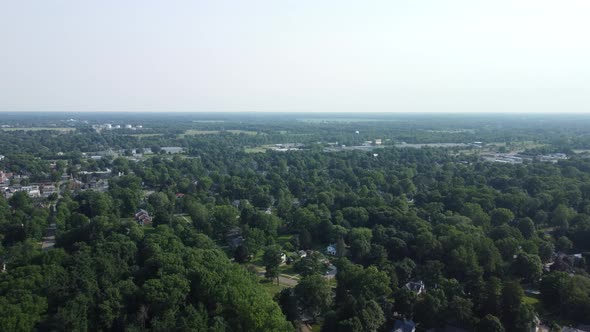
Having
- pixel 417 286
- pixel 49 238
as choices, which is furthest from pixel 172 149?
pixel 417 286

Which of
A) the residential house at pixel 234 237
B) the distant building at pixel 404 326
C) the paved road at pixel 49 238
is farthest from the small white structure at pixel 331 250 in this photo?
the paved road at pixel 49 238

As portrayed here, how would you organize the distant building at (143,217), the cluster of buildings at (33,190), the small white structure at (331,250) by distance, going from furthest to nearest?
the cluster of buildings at (33,190) < the distant building at (143,217) < the small white structure at (331,250)

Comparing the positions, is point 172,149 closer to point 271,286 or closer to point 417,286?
point 271,286

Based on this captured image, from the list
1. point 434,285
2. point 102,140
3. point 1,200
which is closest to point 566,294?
point 434,285

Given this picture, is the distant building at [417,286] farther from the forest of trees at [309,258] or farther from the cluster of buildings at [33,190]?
the cluster of buildings at [33,190]

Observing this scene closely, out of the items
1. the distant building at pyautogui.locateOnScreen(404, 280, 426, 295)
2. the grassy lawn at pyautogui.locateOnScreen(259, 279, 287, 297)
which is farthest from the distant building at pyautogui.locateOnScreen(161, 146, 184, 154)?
the distant building at pyautogui.locateOnScreen(404, 280, 426, 295)

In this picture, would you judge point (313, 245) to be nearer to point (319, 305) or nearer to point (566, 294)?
point (319, 305)
